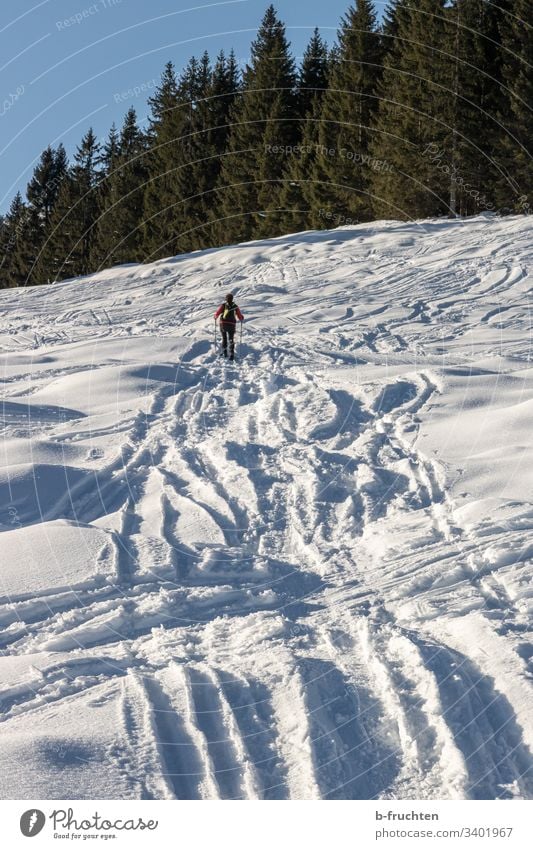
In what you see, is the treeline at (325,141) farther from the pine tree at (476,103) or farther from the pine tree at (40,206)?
the pine tree at (40,206)

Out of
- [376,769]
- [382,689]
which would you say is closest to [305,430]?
[382,689]

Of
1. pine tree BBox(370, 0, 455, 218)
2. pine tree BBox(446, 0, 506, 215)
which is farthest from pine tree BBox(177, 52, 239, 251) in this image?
pine tree BBox(446, 0, 506, 215)

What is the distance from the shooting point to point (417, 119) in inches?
1316

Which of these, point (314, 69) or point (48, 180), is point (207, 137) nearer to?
point (314, 69)

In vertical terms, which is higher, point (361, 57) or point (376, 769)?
point (361, 57)

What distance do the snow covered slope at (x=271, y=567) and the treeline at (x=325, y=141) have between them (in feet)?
51.3

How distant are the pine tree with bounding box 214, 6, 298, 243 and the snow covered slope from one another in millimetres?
23486

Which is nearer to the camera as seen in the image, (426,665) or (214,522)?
(426,665)

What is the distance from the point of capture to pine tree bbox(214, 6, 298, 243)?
40.1 meters

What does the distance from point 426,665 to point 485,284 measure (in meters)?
18.6

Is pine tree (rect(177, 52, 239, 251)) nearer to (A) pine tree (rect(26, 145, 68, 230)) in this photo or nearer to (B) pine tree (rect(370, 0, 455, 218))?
(B) pine tree (rect(370, 0, 455, 218))

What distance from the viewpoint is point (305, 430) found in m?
13.9

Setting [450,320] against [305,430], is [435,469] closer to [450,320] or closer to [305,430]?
[305,430]

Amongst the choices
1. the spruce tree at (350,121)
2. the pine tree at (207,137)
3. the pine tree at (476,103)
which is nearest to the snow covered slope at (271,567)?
the pine tree at (476,103)
